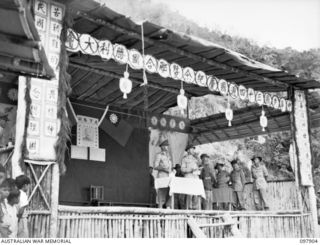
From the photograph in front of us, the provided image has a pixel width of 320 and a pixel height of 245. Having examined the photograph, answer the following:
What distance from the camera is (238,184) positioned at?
1006 centimetres

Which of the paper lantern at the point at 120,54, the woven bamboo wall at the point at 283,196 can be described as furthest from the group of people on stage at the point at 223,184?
the paper lantern at the point at 120,54

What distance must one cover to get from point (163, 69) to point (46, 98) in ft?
8.52

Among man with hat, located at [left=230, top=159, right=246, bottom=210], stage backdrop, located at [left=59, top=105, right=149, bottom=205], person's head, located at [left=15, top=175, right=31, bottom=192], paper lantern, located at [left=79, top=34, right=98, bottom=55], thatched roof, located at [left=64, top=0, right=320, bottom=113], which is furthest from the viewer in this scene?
man with hat, located at [left=230, top=159, right=246, bottom=210]

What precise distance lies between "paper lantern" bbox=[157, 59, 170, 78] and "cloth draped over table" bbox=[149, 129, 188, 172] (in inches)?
147

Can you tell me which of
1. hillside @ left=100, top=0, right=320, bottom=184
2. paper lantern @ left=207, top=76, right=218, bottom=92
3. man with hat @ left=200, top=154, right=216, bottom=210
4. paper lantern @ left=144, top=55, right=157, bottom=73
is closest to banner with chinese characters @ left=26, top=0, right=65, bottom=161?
paper lantern @ left=144, top=55, right=157, bottom=73

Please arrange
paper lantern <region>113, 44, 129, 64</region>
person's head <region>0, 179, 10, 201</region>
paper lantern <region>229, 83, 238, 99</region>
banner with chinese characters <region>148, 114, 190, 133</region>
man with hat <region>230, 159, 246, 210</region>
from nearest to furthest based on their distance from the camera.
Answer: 1. person's head <region>0, 179, 10, 201</region>
2. paper lantern <region>113, 44, 129, 64</region>
3. paper lantern <region>229, 83, 238, 99</region>
4. man with hat <region>230, 159, 246, 210</region>
5. banner with chinese characters <region>148, 114, 190, 133</region>

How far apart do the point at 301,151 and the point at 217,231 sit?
3116 millimetres

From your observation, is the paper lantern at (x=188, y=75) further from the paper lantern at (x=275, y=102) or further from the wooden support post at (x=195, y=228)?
the wooden support post at (x=195, y=228)

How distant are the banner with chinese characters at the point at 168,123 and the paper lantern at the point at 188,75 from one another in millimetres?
3073

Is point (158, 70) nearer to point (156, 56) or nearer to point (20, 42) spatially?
point (156, 56)

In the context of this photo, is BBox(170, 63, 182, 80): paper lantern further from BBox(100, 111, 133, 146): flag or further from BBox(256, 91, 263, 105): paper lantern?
BBox(100, 111, 133, 146): flag

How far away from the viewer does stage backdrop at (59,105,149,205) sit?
9070 mm

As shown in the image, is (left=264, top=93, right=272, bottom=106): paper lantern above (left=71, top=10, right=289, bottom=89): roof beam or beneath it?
beneath

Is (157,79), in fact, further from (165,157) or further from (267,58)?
(267,58)
